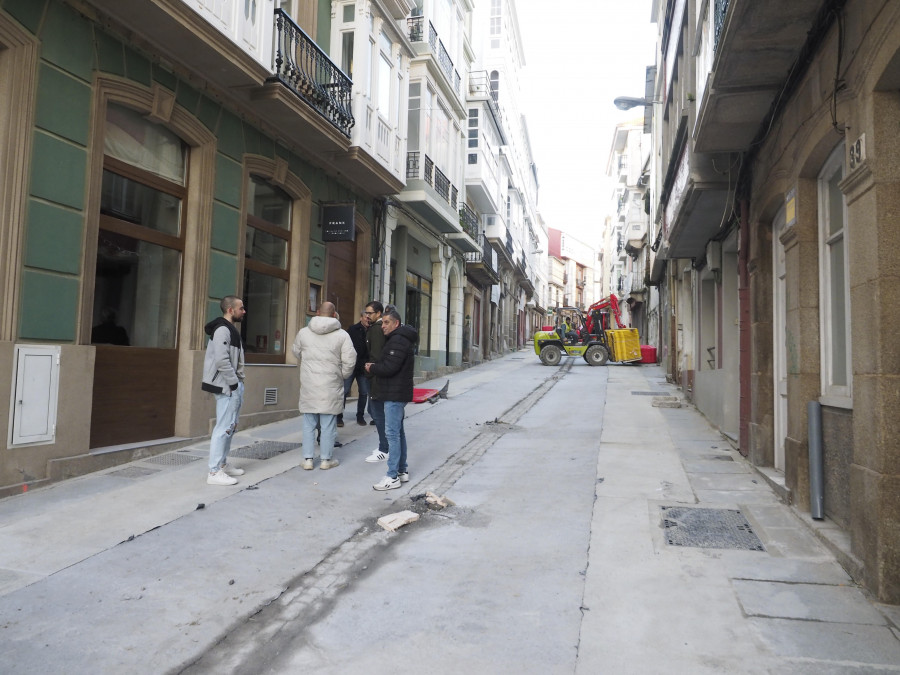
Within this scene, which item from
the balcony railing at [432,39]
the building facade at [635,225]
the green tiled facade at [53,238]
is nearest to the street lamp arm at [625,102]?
the balcony railing at [432,39]

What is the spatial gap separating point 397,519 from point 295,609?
160 centimetres

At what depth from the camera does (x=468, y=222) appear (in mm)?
22891

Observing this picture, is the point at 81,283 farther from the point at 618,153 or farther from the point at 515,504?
the point at 618,153

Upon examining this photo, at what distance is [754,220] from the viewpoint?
741 centimetres

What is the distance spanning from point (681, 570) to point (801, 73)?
416cm

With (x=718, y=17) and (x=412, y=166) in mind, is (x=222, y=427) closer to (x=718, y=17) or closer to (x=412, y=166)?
(x=718, y=17)

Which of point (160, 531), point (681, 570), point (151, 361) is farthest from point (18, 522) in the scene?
point (681, 570)

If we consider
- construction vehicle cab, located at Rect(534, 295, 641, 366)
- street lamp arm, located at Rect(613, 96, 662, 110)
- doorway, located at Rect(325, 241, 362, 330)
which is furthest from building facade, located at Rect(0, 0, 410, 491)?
construction vehicle cab, located at Rect(534, 295, 641, 366)

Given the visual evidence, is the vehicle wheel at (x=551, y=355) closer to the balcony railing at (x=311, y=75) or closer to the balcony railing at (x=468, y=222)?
the balcony railing at (x=468, y=222)

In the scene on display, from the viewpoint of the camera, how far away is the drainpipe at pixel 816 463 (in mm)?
5086

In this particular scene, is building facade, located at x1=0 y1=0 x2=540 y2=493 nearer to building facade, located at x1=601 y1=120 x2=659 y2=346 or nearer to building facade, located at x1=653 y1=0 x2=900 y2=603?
building facade, located at x1=653 y1=0 x2=900 y2=603

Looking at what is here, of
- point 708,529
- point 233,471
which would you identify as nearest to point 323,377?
point 233,471

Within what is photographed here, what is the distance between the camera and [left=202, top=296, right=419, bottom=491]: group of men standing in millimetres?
6273

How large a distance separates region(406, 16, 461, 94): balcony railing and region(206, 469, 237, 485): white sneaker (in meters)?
13.3
